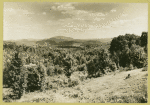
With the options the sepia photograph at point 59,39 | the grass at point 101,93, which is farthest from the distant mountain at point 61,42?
the grass at point 101,93

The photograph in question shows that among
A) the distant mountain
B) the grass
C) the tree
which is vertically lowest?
the grass

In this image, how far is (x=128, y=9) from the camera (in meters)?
13.0

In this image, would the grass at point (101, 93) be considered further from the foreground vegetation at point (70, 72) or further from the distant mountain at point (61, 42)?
the distant mountain at point (61, 42)

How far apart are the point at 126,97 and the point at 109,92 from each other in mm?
1795

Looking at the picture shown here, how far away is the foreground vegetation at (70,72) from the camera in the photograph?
1264 centimetres

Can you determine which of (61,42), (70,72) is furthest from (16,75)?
(70,72)

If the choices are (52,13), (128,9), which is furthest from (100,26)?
(52,13)

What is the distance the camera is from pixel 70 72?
714 inches

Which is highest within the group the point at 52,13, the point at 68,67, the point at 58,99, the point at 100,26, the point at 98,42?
the point at 52,13

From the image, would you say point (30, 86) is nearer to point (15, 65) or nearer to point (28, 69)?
point (28, 69)

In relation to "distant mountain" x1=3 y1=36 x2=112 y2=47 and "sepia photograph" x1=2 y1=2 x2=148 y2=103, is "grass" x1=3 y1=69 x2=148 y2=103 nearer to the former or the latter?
"sepia photograph" x1=2 y1=2 x2=148 y2=103

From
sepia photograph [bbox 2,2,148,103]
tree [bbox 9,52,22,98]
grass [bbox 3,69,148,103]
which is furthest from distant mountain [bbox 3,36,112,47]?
grass [bbox 3,69,148,103]

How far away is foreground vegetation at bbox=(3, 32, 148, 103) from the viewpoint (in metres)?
12.6

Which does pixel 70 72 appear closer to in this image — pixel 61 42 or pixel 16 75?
pixel 61 42
